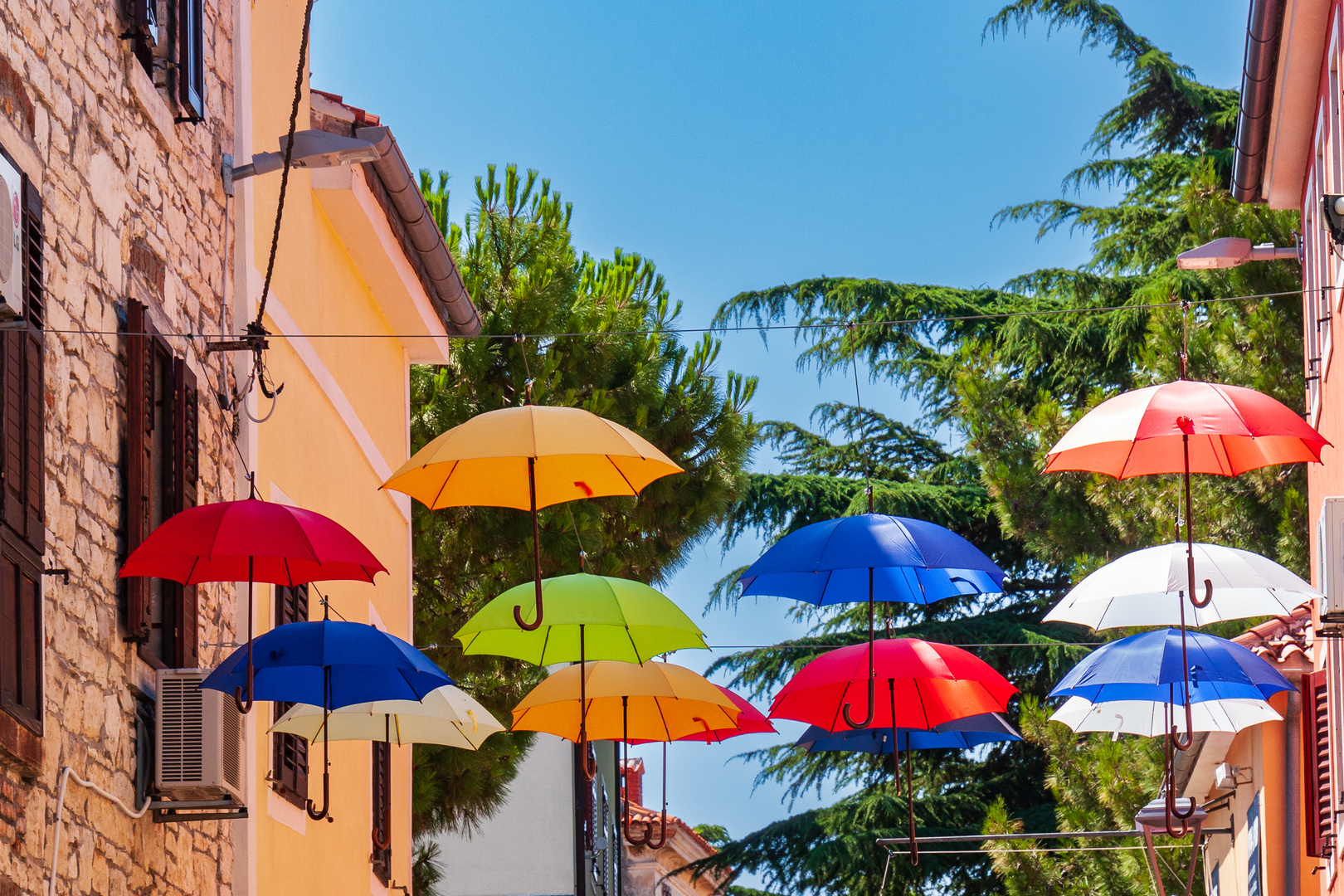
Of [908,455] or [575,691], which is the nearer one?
[575,691]

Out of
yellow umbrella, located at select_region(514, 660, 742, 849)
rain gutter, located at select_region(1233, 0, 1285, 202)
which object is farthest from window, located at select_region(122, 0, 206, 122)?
rain gutter, located at select_region(1233, 0, 1285, 202)

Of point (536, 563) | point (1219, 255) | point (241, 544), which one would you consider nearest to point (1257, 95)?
point (1219, 255)

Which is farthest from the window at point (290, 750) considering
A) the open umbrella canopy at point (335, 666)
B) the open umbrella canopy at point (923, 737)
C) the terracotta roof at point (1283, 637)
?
the terracotta roof at point (1283, 637)

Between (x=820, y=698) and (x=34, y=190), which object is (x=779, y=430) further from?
(x=34, y=190)


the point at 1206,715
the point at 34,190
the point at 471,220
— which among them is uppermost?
the point at 471,220

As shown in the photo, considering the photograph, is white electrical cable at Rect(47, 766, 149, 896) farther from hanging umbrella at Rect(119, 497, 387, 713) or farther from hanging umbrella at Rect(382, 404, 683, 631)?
hanging umbrella at Rect(382, 404, 683, 631)

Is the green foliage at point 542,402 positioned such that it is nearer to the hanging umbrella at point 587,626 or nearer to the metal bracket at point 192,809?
the hanging umbrella at point 587,626

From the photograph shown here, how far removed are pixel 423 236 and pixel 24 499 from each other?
686 centimetres

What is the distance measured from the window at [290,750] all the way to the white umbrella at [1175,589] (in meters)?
4.21

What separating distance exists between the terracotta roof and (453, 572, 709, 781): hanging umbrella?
5.91m

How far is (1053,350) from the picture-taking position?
23.9 meters

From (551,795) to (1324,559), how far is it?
15.2 m

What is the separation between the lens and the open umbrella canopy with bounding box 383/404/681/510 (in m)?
7.87

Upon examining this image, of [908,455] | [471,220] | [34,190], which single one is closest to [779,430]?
[908,455]
